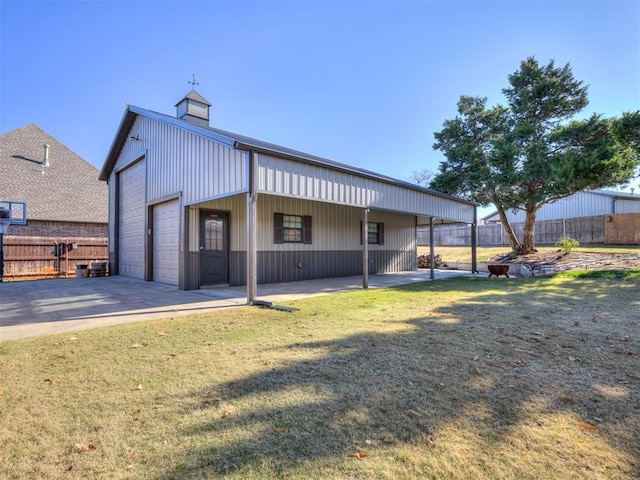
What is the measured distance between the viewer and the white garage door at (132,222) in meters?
11.7

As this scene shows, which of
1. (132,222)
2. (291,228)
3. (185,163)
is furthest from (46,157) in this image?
(291,228)

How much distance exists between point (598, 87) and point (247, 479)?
18897mm

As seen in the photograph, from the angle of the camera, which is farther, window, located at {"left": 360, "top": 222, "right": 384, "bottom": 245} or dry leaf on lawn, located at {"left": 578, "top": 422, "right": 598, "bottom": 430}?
window, located at {"left": 360, "top": 222, "right": 384, "bottom": 245}

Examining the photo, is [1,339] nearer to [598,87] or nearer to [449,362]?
[449,362]

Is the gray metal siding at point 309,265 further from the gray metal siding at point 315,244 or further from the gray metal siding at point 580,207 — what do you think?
the gray metal siding at point 580,207

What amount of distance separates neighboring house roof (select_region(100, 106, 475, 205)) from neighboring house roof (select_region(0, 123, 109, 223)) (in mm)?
3612

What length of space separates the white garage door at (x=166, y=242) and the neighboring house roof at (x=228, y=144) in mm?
2549

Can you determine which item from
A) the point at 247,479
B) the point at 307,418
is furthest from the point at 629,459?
the point at 247,479

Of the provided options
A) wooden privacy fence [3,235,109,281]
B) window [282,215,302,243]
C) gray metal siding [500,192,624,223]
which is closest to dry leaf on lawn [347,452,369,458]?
window [282,215,302,243]

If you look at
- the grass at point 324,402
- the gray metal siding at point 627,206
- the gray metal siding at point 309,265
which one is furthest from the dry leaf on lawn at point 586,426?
the gray metal siding at point 627,206

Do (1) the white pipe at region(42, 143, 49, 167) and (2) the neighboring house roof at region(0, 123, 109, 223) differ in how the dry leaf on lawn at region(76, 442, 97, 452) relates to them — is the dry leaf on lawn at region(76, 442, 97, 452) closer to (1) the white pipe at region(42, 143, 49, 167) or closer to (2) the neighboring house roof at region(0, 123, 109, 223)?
(2) the neighboring house roof at region(0, 123, 109, 223)

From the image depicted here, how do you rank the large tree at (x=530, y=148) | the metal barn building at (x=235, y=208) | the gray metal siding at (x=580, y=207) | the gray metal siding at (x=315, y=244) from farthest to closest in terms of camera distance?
1. the gray metal siding at (x=580, y=207)
2. the large tree at (x=530, y=148)
3. the gray metal siding at (x=315, y=244)
4. the metal barn building at (x=235, y=208)

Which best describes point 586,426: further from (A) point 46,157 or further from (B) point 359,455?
(A) point 46,157

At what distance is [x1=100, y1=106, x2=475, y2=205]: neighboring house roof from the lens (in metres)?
6.88
